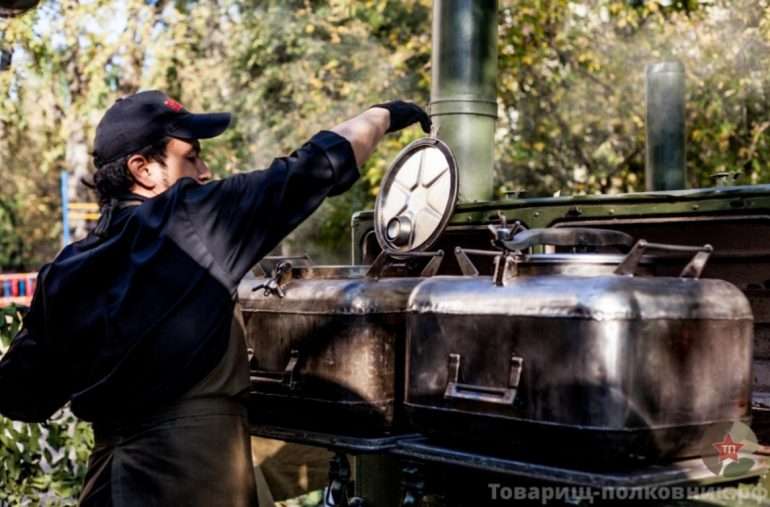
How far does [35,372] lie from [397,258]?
41.4 inches

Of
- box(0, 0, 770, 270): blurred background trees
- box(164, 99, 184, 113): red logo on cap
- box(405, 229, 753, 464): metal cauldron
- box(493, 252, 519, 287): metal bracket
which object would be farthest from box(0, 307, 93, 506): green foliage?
box(0, 0, 770, 270): blurred background trees

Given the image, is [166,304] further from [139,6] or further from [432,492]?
[139,6]

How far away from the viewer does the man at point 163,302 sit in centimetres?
270

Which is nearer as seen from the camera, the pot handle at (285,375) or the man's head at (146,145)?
the man's head at (146,145)

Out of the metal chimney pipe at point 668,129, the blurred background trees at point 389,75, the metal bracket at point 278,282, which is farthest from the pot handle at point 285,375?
the blurred background trees at point 389,75

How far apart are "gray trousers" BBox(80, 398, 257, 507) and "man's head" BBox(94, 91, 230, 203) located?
60 centimetres

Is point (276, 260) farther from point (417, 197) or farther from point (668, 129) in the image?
point (668, 129)

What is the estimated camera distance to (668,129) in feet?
14.4

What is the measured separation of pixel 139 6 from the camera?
12.3 meters

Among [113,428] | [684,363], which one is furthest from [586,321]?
[113,428]

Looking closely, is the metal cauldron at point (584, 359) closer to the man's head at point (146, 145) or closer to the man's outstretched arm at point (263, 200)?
the man's outstretched arm at point (263, 200)

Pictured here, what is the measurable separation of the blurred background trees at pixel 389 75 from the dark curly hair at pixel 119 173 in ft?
18.7

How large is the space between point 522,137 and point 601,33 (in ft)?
4.58

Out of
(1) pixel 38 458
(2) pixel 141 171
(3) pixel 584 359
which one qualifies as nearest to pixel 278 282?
(2) pixel 141 171
